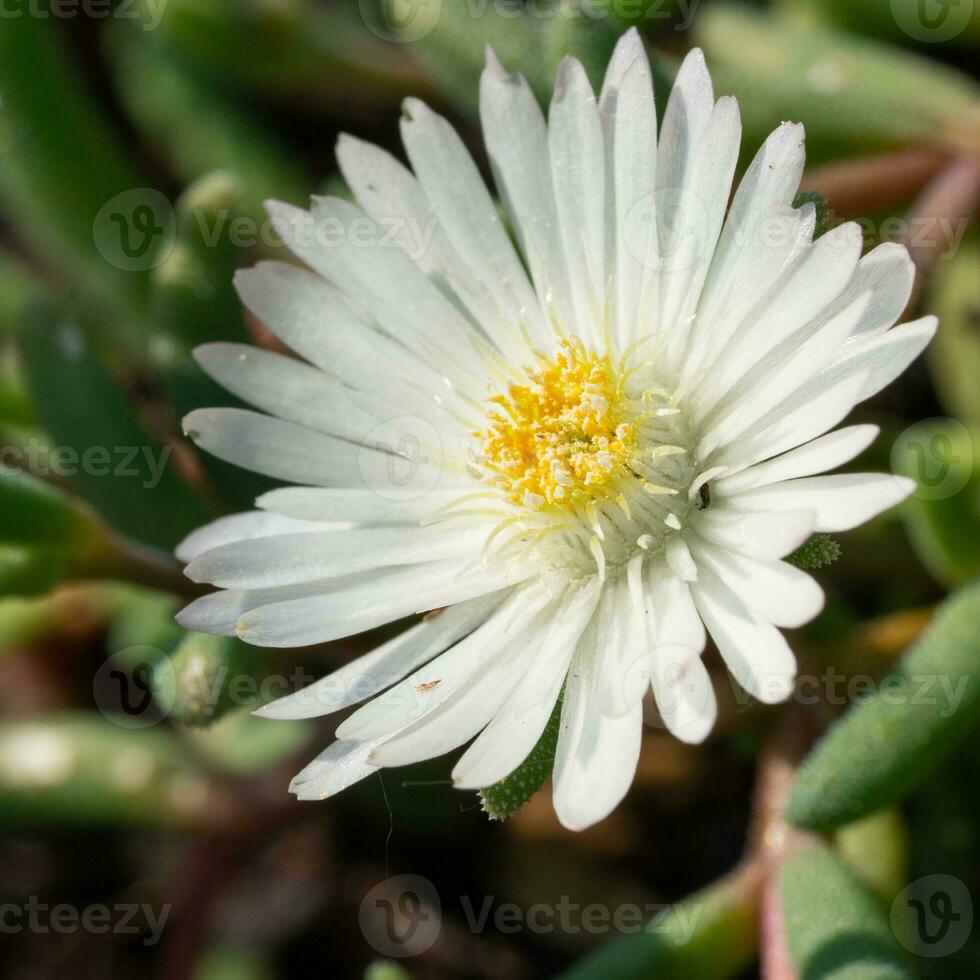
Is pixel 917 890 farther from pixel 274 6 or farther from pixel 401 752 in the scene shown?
pixel 274 6

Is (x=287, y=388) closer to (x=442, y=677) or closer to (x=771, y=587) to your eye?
(x=442, y=677)

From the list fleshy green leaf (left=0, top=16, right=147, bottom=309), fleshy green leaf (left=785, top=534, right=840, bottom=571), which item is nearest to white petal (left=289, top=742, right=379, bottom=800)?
fleshy green leaf (left=785, top=534, right=840, bottom=571)

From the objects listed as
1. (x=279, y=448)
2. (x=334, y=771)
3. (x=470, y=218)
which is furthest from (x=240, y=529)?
(x=470, y=218)

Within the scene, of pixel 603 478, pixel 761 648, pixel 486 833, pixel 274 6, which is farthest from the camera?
pixel 274 6

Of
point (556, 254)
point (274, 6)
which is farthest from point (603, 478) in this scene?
point (274, 6)

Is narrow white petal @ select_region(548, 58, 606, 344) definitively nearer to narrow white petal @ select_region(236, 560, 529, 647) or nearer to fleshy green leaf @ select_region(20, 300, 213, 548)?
narrow white petal @ select_region(236, 560, 529, 647)

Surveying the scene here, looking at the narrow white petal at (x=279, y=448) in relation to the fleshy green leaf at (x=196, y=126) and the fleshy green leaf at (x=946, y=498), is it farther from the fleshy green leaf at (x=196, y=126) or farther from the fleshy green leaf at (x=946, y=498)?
the fleshy green leaf at (x=196, y=126)
